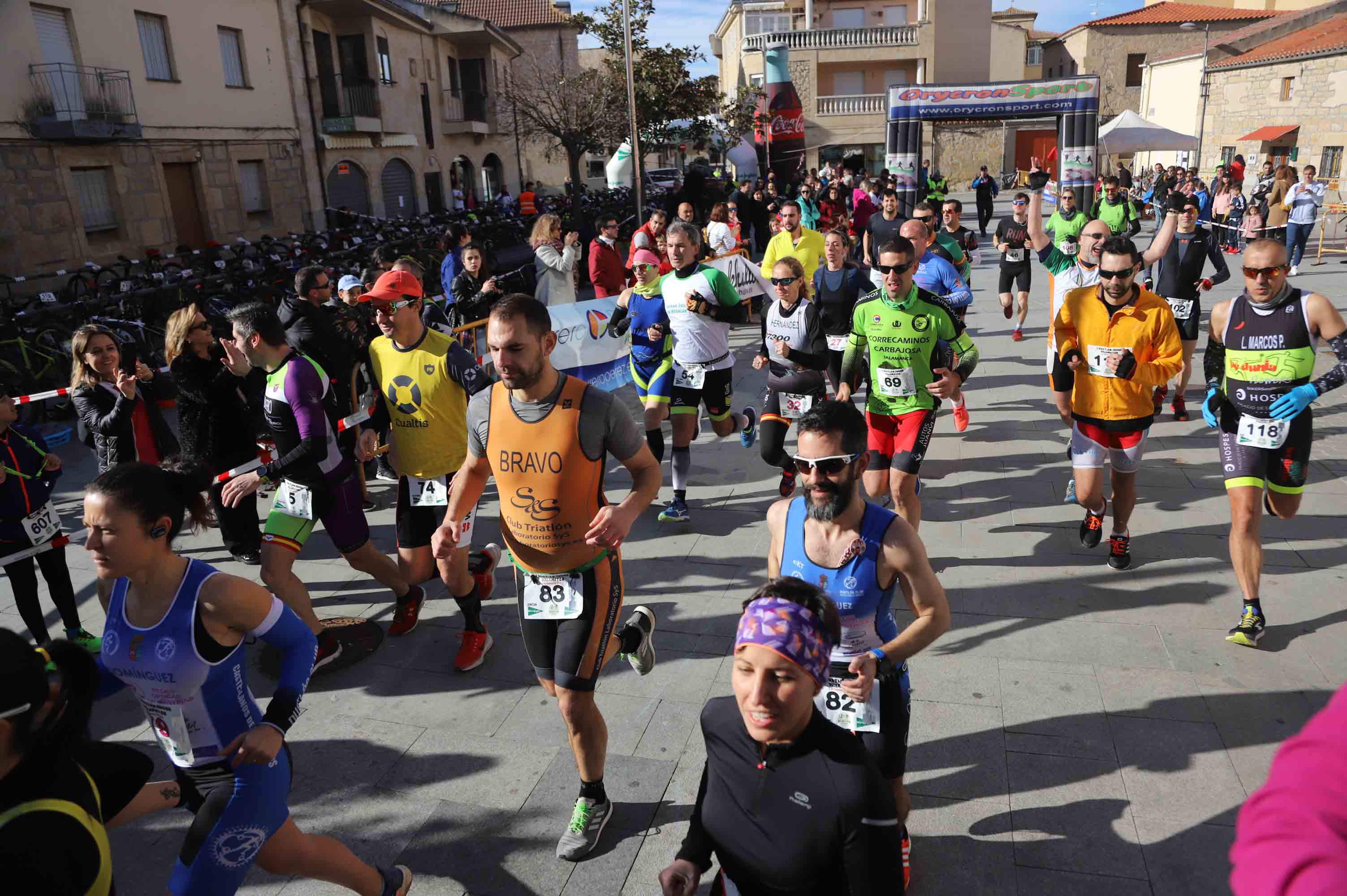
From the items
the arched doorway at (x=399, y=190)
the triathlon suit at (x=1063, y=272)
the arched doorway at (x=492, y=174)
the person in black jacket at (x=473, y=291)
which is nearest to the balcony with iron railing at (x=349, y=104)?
the arched doorway at (x=399, y=190)

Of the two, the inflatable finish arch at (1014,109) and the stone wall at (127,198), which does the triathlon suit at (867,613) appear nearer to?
the stone wall at (127,198)

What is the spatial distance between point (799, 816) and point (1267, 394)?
396 centimetres

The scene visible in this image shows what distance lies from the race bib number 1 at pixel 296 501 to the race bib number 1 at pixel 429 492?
51 centimetres

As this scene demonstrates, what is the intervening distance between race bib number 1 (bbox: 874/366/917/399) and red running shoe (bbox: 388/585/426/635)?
3066 mm

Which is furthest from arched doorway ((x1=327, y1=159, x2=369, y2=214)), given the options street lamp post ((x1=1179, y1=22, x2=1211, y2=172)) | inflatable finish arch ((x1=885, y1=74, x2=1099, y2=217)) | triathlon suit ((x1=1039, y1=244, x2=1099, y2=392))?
street lamp post ((x1=1179, y1=22, x2=1211, y2=172))

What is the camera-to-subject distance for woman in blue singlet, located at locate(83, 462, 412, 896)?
255cm

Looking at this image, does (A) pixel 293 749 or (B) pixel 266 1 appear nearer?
(A) pixel 293 749

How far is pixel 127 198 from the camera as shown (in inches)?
669

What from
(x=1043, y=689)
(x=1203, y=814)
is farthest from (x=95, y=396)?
(x=1203, y=814)

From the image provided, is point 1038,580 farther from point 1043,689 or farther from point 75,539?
point 75,539

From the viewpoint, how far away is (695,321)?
671cm

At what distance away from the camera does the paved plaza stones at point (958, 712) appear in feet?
11.1

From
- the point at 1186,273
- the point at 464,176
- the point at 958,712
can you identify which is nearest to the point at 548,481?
the point at 958,712

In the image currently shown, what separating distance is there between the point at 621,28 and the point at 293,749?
736 inches
